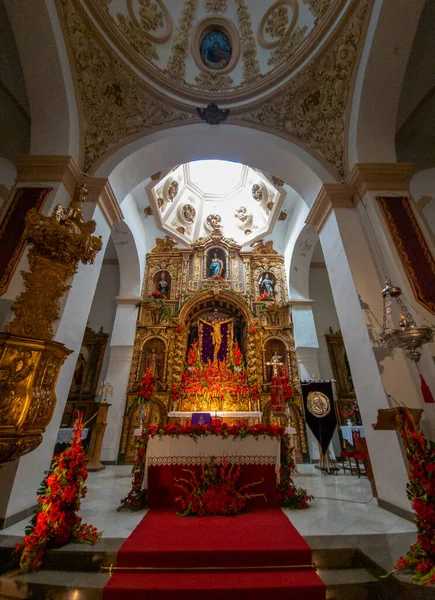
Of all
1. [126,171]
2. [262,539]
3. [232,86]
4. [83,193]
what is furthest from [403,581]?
[232,86]

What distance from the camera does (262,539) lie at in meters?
2.74

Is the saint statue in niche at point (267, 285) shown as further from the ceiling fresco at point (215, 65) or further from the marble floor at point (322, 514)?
the marble floor at point (322, 514)

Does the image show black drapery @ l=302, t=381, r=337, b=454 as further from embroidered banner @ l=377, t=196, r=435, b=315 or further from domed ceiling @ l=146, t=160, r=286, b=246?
domed ceiling @ l=146, t=160, r=286, b=246

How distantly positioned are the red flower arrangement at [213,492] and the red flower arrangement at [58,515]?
1.27 meters

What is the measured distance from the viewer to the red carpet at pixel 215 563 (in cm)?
216

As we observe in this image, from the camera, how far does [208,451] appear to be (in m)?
4.03

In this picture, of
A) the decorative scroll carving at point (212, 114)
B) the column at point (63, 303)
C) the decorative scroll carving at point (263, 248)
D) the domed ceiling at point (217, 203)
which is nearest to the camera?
the column at point (63, 303)

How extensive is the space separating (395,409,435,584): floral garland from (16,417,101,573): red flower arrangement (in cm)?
287

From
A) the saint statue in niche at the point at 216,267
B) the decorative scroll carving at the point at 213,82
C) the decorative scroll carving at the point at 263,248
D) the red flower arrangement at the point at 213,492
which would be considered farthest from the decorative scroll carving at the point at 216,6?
the red flower arrangement at the point at 213,492

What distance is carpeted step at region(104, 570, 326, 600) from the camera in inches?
84.6

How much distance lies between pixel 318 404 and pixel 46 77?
9.71 meters

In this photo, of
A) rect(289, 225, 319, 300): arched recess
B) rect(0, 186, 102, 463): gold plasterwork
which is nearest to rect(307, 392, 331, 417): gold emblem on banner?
rect(289, 225, 319, 300): arched recess

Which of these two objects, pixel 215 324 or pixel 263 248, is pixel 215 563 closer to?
pixel 215 324

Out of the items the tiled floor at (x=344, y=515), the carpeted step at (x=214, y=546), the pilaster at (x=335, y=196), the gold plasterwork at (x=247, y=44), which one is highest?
the gold plasterwork at (x=247, y=44)
